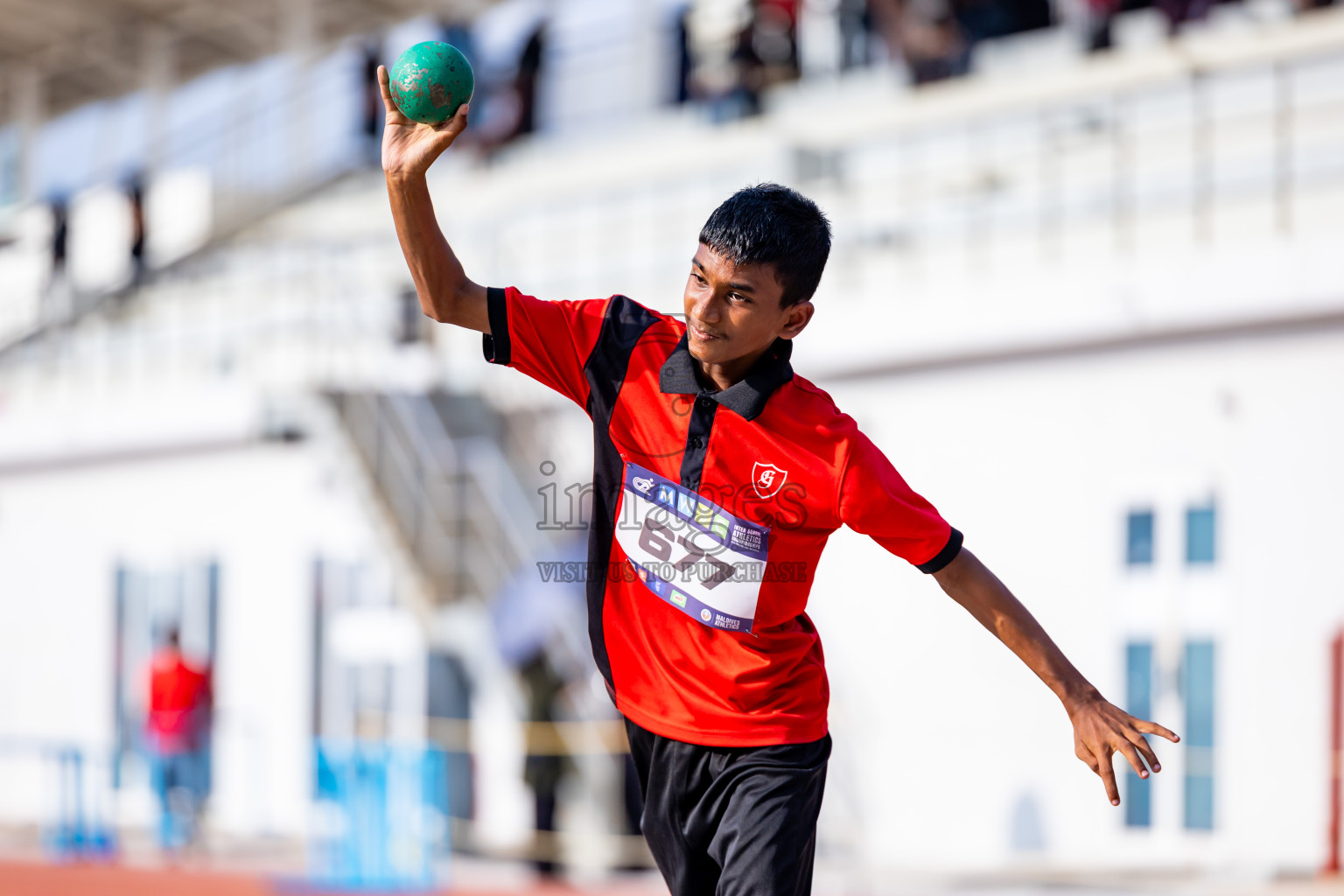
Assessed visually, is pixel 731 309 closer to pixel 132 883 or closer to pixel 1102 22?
pixel 132 883

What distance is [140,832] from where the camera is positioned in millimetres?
17422

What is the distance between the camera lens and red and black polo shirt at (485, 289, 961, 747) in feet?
12.4

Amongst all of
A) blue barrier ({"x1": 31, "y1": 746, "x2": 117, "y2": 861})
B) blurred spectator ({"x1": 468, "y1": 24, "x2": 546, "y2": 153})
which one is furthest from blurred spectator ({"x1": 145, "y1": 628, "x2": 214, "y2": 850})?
blurred spectator ({"x1": 468, "y1": 24, "x2": 546, "y2": 153})

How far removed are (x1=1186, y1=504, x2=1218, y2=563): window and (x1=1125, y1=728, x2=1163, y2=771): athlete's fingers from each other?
7.42m

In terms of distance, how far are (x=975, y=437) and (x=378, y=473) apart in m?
4.93

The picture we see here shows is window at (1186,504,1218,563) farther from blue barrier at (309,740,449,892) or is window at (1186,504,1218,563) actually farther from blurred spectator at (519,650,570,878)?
blue barrier at (309,740,449,892)

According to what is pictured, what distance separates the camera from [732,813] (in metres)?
3.86

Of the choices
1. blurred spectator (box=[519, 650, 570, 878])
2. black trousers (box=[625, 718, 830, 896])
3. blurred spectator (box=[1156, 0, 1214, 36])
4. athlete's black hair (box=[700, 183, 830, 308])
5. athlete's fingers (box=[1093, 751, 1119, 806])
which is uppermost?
blurred spectator (box=[1156, 0, 1214, 36])

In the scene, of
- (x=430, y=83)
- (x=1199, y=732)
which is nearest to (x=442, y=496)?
(x=1199, y=732)

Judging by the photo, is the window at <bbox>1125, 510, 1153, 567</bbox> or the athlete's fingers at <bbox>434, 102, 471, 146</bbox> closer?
the athlete's fingers at <bbox>434, 102, 471, 146</bbox>

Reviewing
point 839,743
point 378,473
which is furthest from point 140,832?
point 839,743

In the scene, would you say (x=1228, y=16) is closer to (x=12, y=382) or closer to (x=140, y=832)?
(x=140, y=832)

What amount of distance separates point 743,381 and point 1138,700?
7.99m

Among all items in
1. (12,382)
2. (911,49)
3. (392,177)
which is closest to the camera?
(392,177)
